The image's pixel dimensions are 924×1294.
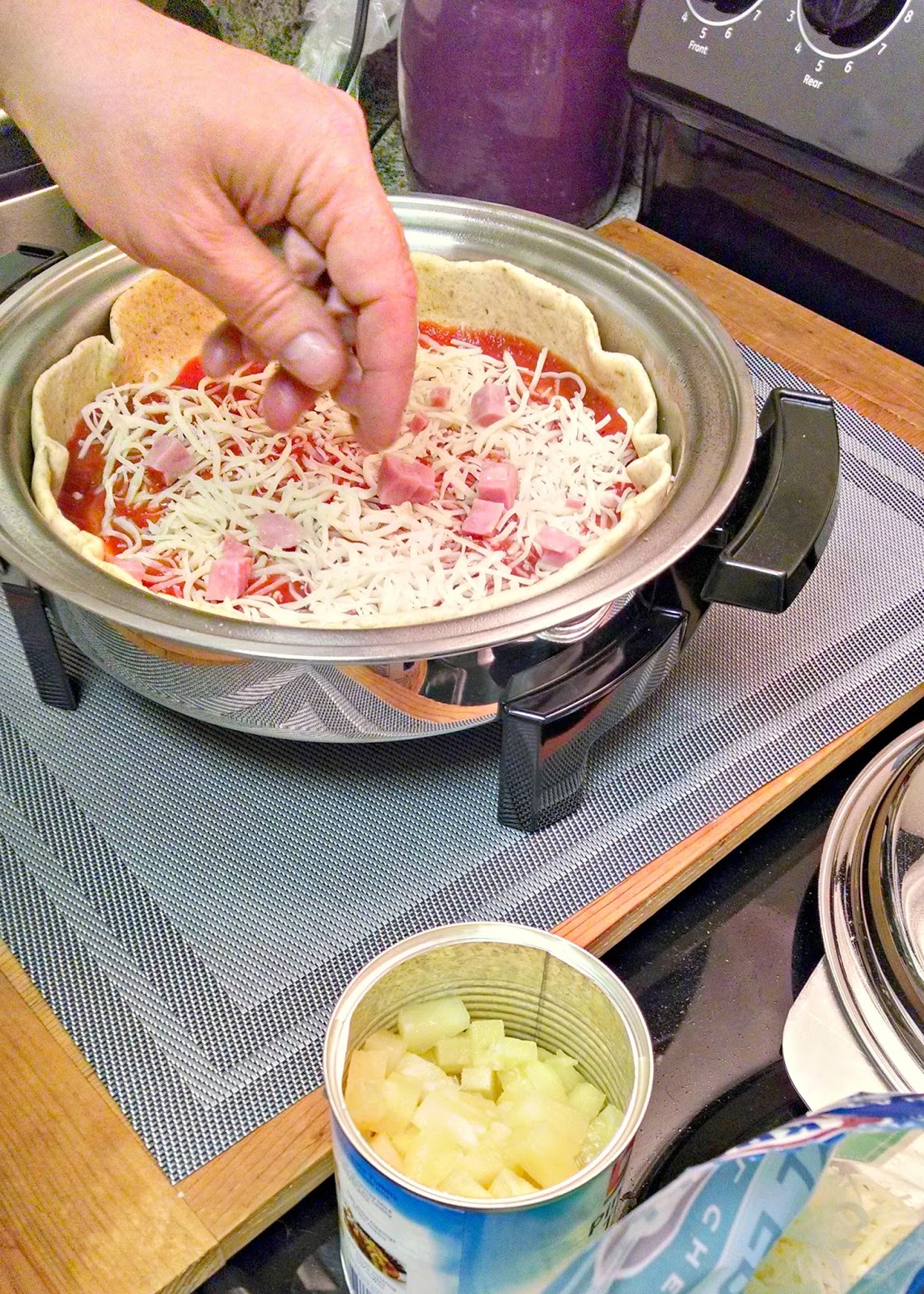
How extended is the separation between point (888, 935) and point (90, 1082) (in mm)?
573

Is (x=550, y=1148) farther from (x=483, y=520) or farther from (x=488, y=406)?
(x=488, y=406)

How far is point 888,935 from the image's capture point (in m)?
0.79

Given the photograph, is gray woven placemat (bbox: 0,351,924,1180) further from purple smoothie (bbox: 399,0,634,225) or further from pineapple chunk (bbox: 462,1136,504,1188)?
purple smoothie (bbox: 399,0,634,225)

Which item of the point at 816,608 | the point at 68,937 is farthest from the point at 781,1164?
the point at 816,608

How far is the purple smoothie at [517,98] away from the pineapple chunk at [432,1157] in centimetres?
126

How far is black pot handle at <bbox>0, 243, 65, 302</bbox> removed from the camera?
3.67ft

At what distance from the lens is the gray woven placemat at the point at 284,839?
801mm

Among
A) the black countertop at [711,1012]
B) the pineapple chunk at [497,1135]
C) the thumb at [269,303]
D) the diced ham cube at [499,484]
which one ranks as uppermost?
the thumb at [269,303]

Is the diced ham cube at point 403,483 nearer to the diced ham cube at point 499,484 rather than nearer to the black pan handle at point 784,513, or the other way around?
the diced ham cube at point 499,484

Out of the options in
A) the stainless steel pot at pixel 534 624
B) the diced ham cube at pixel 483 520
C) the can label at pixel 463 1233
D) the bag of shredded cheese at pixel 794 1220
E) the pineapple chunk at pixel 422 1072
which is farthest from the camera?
the diced ham cube at pixel 483 520

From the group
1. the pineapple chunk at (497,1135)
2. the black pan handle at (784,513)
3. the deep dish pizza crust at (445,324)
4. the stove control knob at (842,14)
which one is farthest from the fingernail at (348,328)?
the stove control knob at (842,14)

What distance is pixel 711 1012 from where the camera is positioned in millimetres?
836

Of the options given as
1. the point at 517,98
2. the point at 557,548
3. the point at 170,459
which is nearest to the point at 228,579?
the point at 170,459

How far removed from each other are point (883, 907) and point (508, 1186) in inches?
14.1
